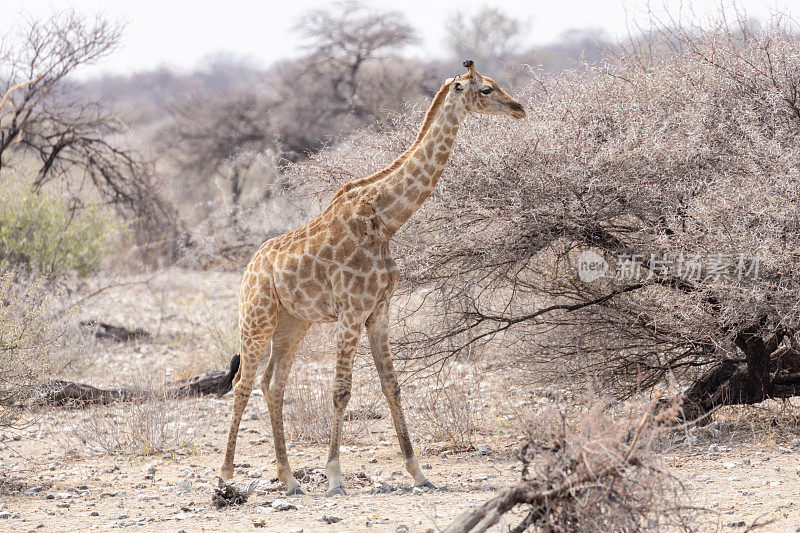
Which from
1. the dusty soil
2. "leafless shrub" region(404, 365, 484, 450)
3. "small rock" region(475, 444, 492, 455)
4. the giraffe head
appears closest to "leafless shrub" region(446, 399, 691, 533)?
the dusty soil

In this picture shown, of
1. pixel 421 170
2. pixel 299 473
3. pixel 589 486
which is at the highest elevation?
pixel 421 170

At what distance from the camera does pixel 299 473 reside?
621cm

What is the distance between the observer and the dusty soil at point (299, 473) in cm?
499

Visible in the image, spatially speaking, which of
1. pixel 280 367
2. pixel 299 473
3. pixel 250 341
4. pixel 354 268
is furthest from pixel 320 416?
pixel 354 268

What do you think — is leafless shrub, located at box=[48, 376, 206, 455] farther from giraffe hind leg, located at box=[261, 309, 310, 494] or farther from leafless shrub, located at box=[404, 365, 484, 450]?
leafless shrub, located at box=[404, 365, 484, 450]

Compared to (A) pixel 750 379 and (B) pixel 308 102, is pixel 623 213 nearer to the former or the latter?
(A) pixel 750 379

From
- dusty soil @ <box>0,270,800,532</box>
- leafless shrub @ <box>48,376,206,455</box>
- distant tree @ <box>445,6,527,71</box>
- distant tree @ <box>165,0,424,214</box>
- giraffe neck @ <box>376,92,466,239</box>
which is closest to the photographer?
dusty soil @ <box>0,270,800,532</box>

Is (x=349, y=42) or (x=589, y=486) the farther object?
(x=349, y=42)

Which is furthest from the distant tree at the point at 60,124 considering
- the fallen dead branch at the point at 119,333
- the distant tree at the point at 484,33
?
the distant tree at the point at 484,33

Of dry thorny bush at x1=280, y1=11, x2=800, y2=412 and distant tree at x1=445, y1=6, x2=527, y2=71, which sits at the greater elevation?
distant tree at x1=445, y1=6, x2=527, y2=71

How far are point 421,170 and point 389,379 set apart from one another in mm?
1441

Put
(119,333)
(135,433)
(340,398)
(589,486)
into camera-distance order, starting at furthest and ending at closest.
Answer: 1. (119,333)
2. (135,433)
3. (340,398)
4. (589,486)

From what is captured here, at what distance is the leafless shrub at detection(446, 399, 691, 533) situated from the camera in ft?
11.6

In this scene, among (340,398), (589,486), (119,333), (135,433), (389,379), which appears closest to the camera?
(589,486)
